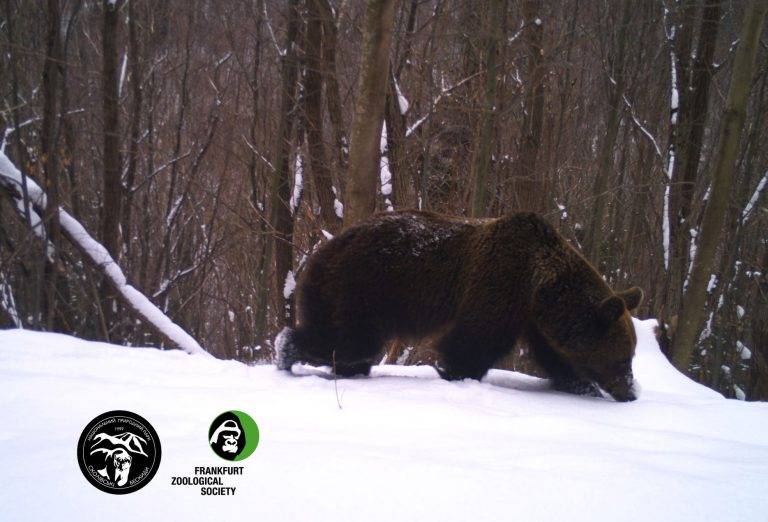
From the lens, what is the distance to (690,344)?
725 cm

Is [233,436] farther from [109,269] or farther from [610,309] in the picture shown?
[109,269]

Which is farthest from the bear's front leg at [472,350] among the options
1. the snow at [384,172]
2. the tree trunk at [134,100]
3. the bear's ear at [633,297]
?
the tree trunk at [134,100]

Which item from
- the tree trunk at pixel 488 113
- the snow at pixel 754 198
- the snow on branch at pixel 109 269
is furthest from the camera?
the snow at pixel 754 198

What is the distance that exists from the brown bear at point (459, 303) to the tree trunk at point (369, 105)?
65.5 inches

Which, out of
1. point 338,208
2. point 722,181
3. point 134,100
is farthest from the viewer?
point 134,100

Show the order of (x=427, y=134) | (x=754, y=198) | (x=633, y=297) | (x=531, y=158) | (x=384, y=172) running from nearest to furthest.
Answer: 1. (x=633, y=297)
2. (x=427, y=134)
3. (x=384, y=172)
4. (x=754, y=198)
5. (x=531, y=158)

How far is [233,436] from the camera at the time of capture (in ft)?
7.17

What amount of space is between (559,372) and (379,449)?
2814mm

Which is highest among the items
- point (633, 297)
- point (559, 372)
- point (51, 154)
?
point (51, 154)

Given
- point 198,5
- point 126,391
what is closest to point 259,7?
point 198,5

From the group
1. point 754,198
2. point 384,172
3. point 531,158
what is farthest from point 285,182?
point 754,198

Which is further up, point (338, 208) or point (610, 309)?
point (338, 208)

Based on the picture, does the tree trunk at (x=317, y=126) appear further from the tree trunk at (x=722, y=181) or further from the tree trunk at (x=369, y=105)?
the tree trunk at (x=722, y=181)

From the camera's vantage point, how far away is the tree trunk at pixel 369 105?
19.6 ft
